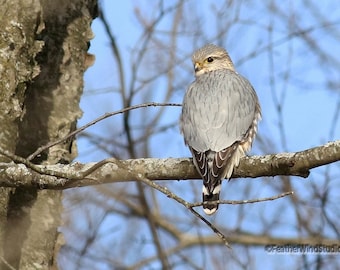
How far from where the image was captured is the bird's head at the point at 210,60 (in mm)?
5285

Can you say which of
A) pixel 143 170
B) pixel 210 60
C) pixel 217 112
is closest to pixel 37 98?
pixel 217 112

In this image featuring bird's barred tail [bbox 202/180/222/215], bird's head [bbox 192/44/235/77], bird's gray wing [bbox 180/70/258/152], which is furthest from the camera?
bird's head [bbox 192/44/235/77]

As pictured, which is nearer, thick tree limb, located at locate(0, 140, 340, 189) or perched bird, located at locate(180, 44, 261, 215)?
thick tree limb, located at locate(0, 140, 340, 189)

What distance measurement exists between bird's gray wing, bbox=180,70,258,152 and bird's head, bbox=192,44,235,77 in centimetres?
53

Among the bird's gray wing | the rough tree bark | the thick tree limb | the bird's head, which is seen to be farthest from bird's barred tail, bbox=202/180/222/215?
the bird's head

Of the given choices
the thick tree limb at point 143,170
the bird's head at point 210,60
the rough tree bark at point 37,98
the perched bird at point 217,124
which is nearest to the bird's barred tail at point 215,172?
the perched bird at point 217,124

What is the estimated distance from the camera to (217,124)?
423 cm

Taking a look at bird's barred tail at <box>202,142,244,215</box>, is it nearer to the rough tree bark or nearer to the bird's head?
the rough tree bark

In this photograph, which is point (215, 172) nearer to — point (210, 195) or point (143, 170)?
point (210, 195)

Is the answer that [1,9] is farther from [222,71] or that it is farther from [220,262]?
[220,262]

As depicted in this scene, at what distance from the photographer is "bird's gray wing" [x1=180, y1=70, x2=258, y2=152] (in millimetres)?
4172

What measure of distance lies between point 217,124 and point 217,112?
12 centimetres

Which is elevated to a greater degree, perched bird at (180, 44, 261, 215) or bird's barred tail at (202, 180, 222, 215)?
perched bird at (180, 44, 261, 215)

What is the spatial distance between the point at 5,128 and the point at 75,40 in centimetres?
121
